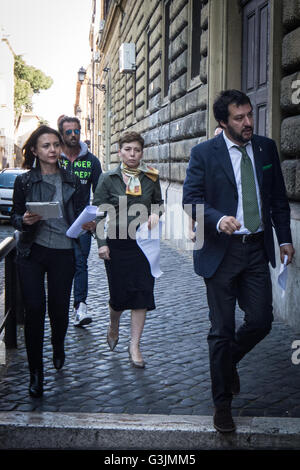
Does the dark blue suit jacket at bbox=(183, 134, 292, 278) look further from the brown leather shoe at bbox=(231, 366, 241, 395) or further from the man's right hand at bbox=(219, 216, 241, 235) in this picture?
the brown leather shoe at bbox=(231, 366, 241, 395)

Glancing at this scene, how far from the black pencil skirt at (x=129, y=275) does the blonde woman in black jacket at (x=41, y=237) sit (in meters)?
0.52

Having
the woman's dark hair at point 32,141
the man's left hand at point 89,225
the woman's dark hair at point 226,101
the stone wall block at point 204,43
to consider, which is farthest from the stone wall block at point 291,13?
the stone wall block at point 204,43

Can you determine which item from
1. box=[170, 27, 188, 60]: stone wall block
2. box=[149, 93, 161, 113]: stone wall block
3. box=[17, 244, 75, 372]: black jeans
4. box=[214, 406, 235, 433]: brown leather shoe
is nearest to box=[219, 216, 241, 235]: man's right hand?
box=[214, 406, 235, 433]: brown leather shoe

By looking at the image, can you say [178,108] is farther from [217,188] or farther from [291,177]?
[217,188]

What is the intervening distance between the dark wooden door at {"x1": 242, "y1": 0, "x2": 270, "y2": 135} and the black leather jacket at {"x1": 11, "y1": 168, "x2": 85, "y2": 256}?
3174 mm

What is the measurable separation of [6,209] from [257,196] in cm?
1560

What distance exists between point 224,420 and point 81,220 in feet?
5.11

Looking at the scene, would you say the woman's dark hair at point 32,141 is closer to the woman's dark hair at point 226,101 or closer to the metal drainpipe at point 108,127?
the woman's dark hair at point 226,101

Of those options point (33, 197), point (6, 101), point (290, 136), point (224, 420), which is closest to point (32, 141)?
point (33, 197)

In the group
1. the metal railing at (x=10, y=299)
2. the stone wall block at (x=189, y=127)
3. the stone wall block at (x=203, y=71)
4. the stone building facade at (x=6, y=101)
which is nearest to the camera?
the metal railing at (x=10, y=299)

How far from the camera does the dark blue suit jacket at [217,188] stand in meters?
4.00

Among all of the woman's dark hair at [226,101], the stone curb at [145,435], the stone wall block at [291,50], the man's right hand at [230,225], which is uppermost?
the stone wall block at [291,50]

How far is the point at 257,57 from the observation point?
8.21 metres

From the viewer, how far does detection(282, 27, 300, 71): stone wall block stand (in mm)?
6293
